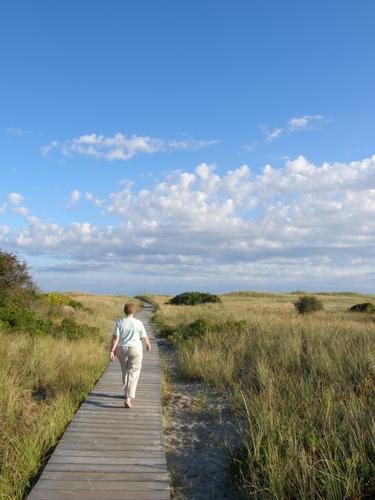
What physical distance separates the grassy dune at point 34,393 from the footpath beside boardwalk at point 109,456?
223 mm

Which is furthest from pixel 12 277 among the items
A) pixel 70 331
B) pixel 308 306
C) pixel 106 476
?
pixel 308 306

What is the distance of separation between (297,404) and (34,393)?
5.12 m

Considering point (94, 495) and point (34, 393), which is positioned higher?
point (94, 495)

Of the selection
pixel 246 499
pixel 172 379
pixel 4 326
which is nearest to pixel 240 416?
pixel 246 499

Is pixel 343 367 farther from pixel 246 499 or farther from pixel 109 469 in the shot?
pixel 109 469

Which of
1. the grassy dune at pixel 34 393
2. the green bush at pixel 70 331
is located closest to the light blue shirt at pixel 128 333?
the grassy dune at pixel 34 393

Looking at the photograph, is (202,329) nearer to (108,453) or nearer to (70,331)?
(70,331)

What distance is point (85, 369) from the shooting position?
10.2 meters

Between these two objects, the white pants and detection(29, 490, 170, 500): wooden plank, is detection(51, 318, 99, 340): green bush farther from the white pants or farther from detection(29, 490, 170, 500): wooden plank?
detection(29, 490, 170, 500): wooden plank

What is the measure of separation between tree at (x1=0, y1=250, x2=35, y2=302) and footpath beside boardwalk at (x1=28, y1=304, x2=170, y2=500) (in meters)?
10.6

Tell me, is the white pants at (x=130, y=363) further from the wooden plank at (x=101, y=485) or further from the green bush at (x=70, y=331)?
the green bush at (x=70, y=331)

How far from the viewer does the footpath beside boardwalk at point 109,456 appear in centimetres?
440

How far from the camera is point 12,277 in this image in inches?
701

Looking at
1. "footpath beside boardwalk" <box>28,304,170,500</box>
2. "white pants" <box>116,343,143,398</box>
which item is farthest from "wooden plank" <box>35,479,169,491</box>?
"white pants" <box>116,343,143,398</box>
